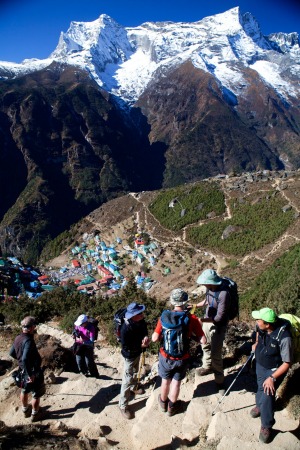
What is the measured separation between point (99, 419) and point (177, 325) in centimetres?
244

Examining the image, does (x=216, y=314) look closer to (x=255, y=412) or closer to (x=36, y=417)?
(x=255, y=412)

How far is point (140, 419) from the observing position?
5973mm

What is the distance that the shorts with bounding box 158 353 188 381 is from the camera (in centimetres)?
575

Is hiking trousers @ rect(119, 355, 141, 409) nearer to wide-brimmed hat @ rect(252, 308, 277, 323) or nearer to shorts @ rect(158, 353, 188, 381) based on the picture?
shorts @ rect(158, 353, 188, 381)

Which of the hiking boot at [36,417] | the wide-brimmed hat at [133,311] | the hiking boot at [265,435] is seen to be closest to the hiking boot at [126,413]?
the hiking boot at [36,417]

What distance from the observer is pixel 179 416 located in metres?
6.00

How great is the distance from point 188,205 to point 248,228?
1218cm

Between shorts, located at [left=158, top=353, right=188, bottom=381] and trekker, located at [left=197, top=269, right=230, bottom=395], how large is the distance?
2.67 feet

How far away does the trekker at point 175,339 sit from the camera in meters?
5.60

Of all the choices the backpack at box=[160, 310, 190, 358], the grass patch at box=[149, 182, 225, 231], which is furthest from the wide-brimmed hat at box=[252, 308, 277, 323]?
the grass patch at box=[149, 182, 225, 231]

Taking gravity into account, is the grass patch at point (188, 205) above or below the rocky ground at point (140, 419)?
above

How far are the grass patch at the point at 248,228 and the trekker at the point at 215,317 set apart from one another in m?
30.1

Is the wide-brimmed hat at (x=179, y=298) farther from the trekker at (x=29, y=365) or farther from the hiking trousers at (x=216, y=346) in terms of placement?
the trekker at (x=29, y=365)

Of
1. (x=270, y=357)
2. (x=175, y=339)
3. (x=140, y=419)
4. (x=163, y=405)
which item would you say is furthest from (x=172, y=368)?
(x=270, y=357)
